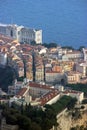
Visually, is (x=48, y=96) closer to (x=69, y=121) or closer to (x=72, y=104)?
(x=72, y=104)

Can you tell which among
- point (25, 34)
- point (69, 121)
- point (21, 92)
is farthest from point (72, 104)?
point (25, 34)

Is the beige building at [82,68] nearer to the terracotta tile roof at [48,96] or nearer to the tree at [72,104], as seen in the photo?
the terracotta tile roof at [48,96]

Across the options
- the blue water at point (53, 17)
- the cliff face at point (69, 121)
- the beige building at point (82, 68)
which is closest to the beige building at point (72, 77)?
the beige building at point (82, 68)

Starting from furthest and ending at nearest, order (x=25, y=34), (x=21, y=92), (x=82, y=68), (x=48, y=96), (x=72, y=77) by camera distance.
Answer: (x=25, y=34) < (x=82, y=68) < (x=72, y=77) < (x=21, y=92) < (x=48, y=96)

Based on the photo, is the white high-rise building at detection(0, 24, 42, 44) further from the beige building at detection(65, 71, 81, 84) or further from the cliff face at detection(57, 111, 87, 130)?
the cliff face at detection(57, 111, 87, 130)

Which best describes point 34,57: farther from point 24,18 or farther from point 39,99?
point 24,18
